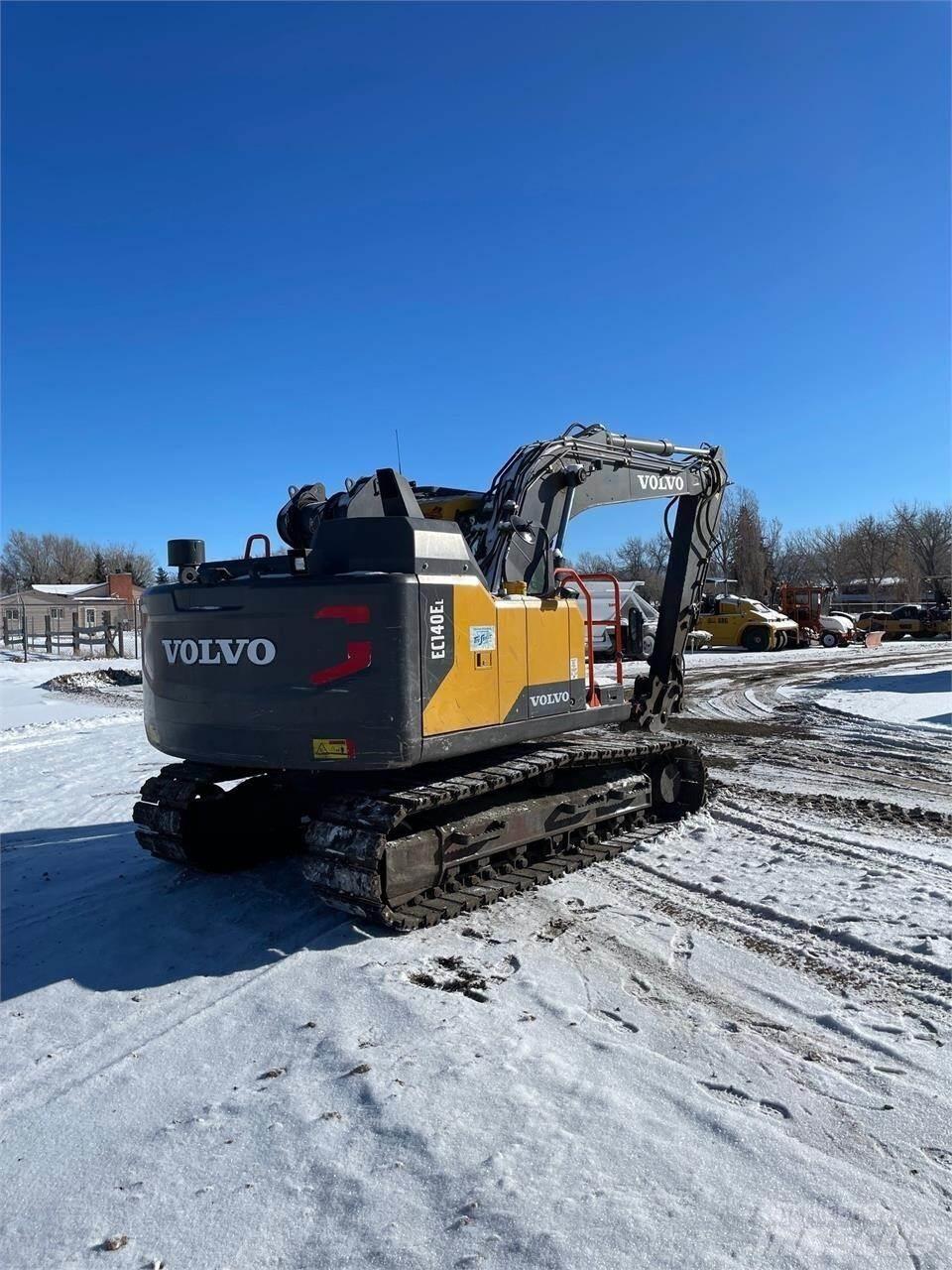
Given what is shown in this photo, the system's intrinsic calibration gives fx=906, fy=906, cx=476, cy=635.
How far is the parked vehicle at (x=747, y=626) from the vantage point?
31469 millimetres

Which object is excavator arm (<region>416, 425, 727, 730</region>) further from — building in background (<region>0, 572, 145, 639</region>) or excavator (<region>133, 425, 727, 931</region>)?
building in background (<region>0, 572, 145, 639</region>)

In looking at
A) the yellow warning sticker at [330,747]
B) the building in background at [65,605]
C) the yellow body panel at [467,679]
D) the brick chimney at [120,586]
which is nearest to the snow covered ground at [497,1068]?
the yellow warning sticker at [330,747]

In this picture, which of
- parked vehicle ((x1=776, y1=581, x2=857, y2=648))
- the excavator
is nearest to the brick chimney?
parked vehicle ((x1=776, y1=581, x2=857, y2=648))

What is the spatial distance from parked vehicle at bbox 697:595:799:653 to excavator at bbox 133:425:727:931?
2535 cm

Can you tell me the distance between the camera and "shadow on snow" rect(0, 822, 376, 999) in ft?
15.8

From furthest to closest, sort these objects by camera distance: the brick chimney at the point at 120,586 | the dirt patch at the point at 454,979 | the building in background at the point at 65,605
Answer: the brick chimney at the point at 120,586 < the building in background at the point at 65,605 < the dirt patch at the point at 454,979

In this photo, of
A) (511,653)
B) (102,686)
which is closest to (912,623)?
(102,686)

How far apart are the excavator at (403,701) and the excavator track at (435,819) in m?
0.02

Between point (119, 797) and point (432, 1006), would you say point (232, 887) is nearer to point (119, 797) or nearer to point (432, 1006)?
point (432, 1006)

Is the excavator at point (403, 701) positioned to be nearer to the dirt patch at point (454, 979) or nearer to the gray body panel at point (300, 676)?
the gray body panel at point (300, 676)

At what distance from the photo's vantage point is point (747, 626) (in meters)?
31.8

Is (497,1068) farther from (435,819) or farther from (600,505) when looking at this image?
(600,505)

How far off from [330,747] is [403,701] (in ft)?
1.63

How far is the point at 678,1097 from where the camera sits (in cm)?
336
